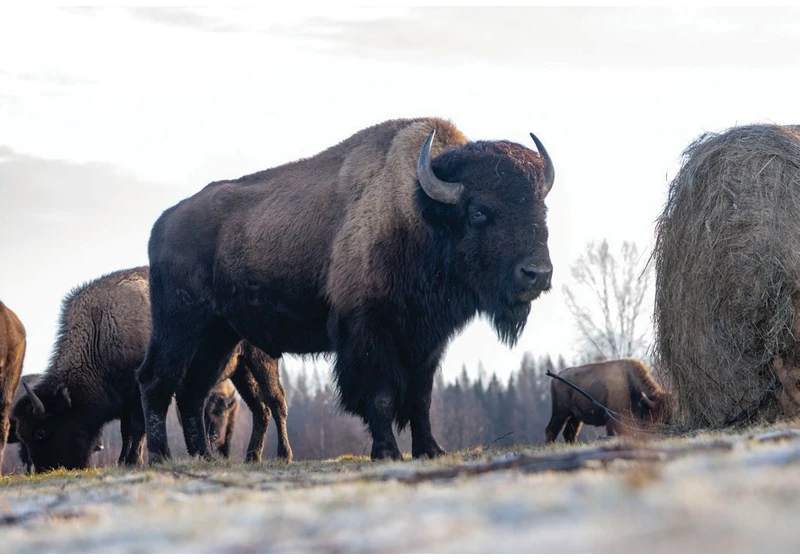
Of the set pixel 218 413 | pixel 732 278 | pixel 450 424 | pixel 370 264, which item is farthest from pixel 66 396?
pixel 450 424

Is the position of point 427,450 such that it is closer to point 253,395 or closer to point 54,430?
point 253,395

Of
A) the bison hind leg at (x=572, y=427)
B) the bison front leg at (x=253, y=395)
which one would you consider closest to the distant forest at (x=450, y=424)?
the bison hind leg at (x=572, y=427)

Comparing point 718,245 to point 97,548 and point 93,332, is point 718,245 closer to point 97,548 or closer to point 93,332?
point 97,548

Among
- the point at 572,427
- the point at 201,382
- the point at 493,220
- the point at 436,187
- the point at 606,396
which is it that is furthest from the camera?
the point at 572,427

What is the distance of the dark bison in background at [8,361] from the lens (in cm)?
1423

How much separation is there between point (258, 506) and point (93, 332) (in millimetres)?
11877

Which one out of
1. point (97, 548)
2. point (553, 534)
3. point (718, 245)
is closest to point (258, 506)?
point (97, 548)

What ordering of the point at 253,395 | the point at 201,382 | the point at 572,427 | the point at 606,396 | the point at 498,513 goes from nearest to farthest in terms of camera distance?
the point at 498,513 < the point at 201,382 < the point at 253,395 < the point at 606,396 < the point at 572,427

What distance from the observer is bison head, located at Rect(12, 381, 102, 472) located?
14.7m

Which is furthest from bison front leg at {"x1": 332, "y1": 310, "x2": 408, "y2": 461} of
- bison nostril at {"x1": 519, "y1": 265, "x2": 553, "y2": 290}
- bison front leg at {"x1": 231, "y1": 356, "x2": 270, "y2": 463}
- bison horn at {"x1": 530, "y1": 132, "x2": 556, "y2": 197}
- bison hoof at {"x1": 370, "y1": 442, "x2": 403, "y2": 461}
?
bison front leg at {"x1": 231, "y1": 356, "x2": 270, "y2": 463}

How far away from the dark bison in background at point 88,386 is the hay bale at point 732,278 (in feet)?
27.1

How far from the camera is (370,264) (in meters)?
8.83

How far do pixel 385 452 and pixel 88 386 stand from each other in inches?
309

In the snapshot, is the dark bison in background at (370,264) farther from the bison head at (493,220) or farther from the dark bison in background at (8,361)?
the dark bison in background at (8,361)
